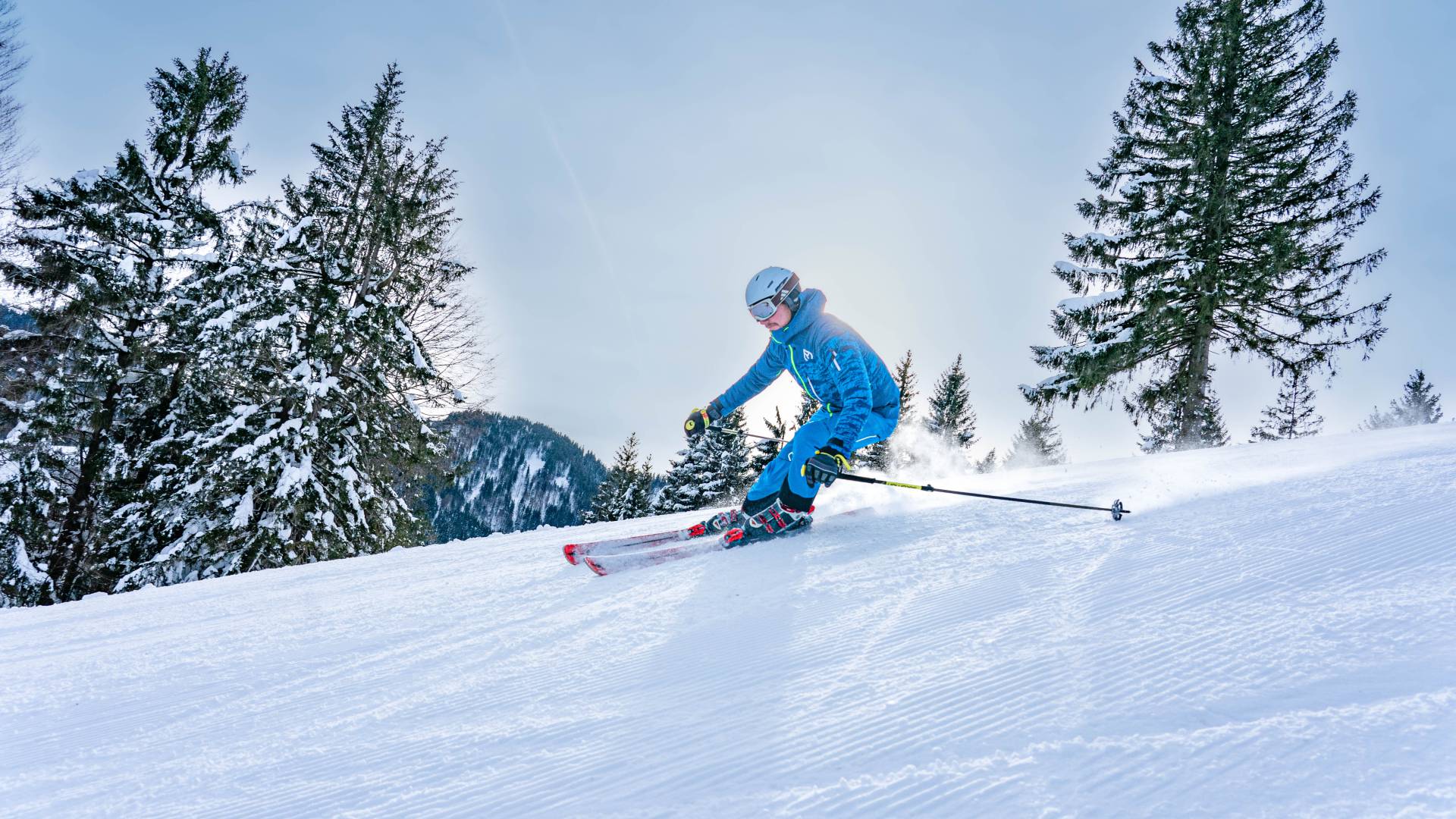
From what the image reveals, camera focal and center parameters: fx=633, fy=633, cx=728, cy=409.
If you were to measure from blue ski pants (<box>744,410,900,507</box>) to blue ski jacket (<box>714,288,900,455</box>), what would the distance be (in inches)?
3.0

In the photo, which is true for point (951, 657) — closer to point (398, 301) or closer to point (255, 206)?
point (398, 301)

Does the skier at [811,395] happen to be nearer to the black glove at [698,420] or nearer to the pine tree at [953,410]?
the black glove at [698,420]

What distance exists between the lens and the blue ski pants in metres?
5.00

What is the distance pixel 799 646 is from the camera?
261 centimetres

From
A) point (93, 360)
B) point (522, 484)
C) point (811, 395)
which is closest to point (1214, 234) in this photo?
point (811, 395)

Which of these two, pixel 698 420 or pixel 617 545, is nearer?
Answer: pixel 617 545

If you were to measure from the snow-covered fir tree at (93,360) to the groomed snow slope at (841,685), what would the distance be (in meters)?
11.2

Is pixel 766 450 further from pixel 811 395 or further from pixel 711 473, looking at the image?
pixel 711 473

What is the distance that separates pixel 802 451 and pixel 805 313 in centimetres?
111

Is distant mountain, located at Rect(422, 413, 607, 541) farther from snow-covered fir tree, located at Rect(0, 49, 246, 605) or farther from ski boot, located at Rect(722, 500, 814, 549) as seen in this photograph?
ski boot, located at Rect(722, 500, 814, 549)

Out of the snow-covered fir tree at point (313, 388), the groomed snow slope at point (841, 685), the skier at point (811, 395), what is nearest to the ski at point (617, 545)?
the skier at point (811, 395)

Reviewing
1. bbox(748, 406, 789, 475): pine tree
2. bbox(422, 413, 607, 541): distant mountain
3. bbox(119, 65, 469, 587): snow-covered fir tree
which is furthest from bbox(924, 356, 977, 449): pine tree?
bbox(422, 413, 607, 541): distant mountain

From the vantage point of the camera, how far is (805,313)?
16.5 ft

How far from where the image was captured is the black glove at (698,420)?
5.67 meters
